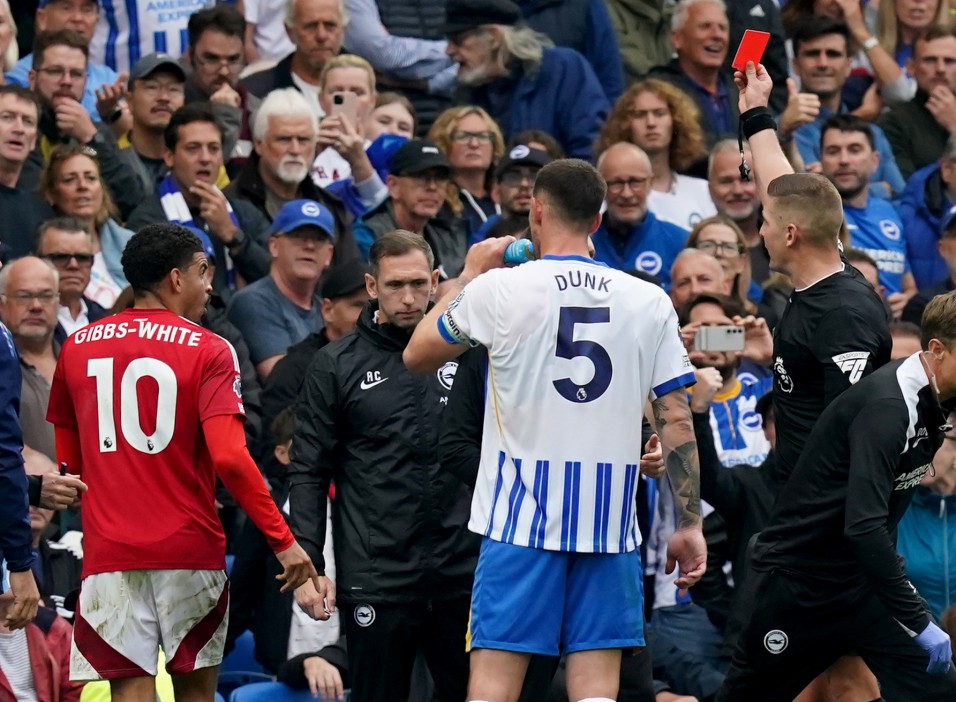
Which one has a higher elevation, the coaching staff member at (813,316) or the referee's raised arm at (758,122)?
the referee's raised arm at (758,122)

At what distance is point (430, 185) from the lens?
35.3 feet

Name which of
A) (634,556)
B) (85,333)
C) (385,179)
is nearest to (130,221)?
(385,179)

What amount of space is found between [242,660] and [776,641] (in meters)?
3.40

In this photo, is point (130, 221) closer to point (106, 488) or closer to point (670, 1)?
point (106, 488)

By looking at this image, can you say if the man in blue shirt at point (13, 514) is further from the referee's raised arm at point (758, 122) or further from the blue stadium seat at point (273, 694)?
the referee's raised arm at point (758, 122)

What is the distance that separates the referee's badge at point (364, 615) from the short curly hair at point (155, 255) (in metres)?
1.65

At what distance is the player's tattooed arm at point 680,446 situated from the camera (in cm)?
646

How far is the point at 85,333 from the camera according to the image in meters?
7.02

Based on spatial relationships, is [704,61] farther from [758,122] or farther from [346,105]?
[758,122]

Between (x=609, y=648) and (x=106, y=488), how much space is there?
86.3 inches

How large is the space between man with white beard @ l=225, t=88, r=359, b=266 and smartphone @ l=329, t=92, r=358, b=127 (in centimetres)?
33

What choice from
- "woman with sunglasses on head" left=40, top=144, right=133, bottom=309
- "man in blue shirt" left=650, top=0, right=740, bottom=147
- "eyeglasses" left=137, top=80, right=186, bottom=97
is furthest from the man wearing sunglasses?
"man in blue shirt" left=650, top=0, right=740, bottom=147

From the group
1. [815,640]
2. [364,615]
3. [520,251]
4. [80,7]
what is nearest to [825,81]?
[80,7]

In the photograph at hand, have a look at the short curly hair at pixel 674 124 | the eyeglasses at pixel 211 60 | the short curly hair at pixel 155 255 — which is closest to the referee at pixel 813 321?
the short curly hair at pixel 155 255
